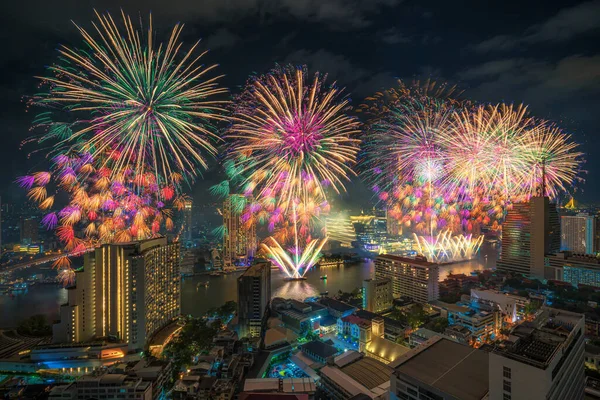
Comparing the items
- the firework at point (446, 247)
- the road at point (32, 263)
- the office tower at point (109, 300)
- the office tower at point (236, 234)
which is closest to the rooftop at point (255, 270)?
the office tower at point (109, 300)

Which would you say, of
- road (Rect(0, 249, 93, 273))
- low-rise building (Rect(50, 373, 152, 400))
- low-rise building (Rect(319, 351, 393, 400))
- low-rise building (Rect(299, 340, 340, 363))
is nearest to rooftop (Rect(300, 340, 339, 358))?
low-rise building (Rect(299, 340, 340, 363))

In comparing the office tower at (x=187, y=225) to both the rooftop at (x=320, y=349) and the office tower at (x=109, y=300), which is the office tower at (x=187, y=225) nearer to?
the office tower at (x=109, y=300)

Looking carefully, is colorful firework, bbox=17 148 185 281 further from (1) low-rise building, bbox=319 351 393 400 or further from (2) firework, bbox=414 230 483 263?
(2) firework, bbox=414 230 483 263

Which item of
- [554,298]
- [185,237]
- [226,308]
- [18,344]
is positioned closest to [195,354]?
[226,308]

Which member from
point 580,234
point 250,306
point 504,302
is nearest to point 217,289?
point 250,306

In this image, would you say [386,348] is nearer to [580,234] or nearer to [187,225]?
[580,234]

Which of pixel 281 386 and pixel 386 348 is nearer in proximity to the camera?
pixel 281 386
